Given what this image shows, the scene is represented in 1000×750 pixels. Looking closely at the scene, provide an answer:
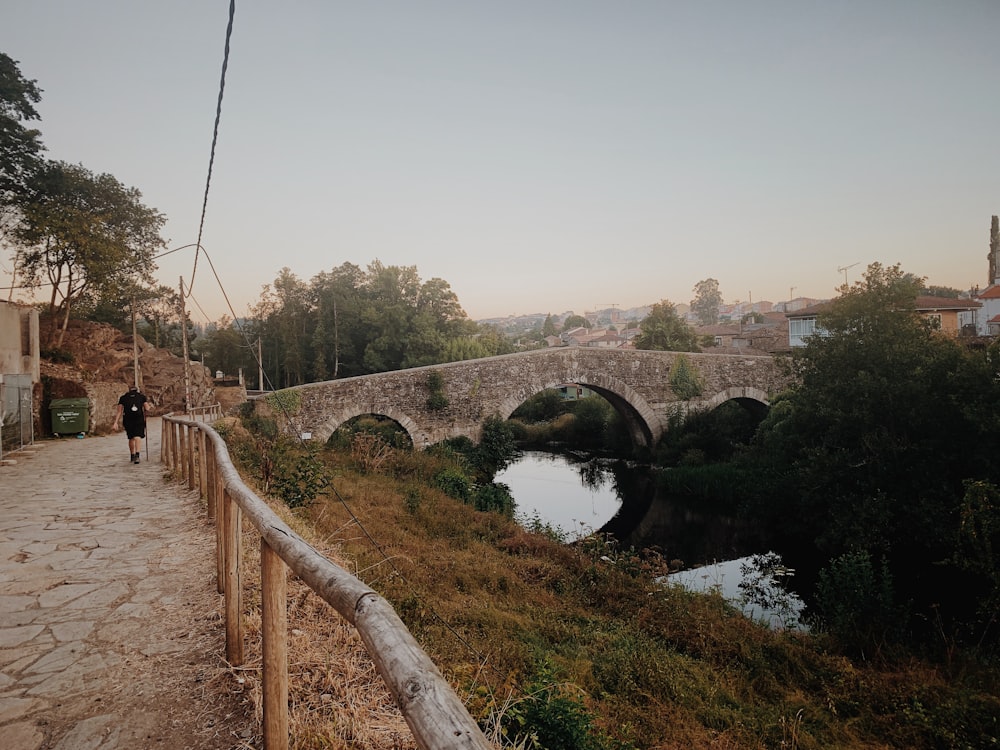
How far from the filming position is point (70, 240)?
47.9 feet

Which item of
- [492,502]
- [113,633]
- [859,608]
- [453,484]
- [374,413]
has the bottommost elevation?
[859,608]

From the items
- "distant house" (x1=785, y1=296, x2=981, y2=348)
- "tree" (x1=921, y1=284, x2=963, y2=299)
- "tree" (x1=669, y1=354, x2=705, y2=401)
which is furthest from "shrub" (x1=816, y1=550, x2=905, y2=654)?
"tree" (x1=921, y1=284, x2=963, y2=299)

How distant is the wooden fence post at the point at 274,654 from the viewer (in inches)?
68.1

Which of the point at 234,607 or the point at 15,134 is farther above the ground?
the point at 15,134

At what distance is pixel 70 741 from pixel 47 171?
19.5 meters

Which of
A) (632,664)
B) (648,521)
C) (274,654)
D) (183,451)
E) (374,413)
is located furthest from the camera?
(374,413)

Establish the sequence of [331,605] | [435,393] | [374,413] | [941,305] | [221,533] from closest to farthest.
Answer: [331,605]
[221,533]
[374,413]
[435,393]
[941,305]

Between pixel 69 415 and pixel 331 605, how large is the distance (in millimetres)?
14424

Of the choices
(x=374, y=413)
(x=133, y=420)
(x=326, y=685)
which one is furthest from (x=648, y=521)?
(x=326, y=685)

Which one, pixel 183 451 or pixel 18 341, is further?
pixel 18 341

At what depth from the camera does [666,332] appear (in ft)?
95.8

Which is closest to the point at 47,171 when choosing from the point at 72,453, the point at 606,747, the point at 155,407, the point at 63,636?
the point at 155,407

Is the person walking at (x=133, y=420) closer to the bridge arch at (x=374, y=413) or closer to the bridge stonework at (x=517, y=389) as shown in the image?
the bridge stonework at (x=517, y=389)

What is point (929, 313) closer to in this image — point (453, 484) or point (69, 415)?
point (453, 484)
